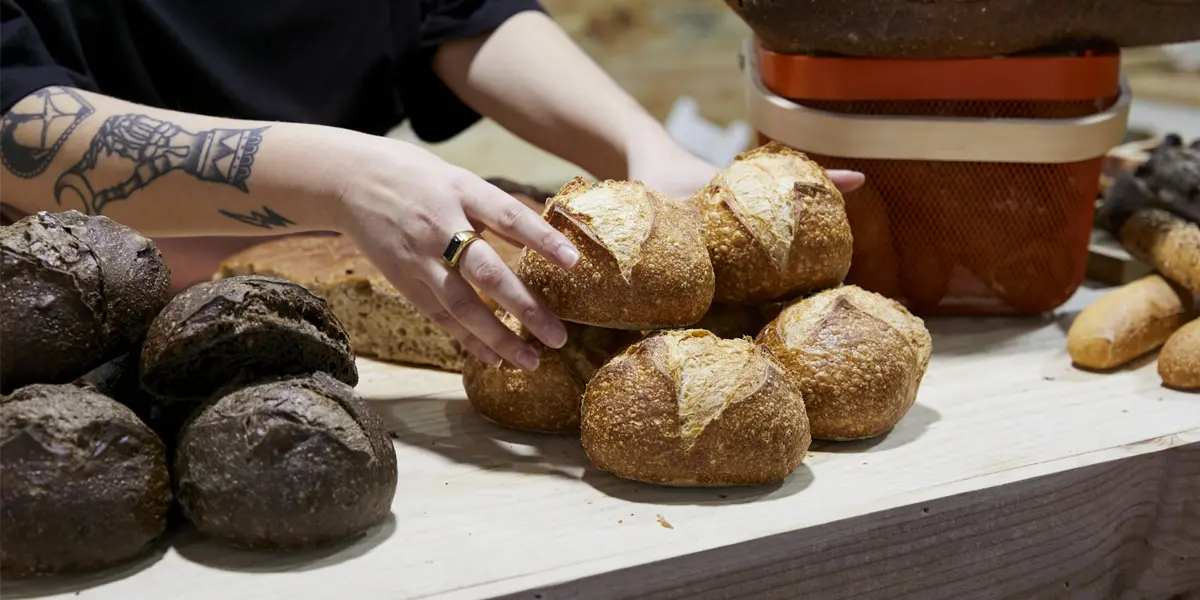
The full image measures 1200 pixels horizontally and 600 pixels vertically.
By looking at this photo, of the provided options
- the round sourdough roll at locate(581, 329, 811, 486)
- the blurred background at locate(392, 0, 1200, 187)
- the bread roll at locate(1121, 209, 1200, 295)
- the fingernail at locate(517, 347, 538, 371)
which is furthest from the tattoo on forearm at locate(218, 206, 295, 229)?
the blurred background at locate(392, 0, 1200, 187)

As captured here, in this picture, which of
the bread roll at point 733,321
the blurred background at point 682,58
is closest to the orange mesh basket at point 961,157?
the bread roll at point 733,321

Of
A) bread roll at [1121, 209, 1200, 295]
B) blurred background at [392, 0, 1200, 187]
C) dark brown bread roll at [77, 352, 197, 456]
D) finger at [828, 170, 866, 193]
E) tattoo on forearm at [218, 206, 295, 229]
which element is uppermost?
finger at [828, 170, 866, 193]

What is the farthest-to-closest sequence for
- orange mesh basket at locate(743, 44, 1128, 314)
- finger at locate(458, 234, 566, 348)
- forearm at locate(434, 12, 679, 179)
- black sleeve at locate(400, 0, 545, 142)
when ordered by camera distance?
black sleeve at locate(400, 0, 545, 142) < forearm at locate(434, 12, 679, 179) < orange mesh basket at locate(743, 44, 1128, 314) < finger at locate(458, 234, 566, 348)

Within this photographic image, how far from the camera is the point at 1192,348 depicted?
149 cm

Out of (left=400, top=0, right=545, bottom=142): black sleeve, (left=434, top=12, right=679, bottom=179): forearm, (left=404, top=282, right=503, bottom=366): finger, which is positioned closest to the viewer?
(left=404, top=282, right=503, bottom=366): finger

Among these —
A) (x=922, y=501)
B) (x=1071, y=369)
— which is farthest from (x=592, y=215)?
(x=1071, y=369)

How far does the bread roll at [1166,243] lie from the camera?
1.67m

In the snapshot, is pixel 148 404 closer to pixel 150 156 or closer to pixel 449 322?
pixel 449 322

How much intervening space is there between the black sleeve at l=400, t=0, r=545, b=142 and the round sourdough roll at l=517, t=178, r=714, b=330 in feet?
3.11

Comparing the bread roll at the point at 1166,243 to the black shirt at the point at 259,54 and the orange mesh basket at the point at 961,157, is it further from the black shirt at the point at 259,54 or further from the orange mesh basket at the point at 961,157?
the black shirt at the point at 259,54

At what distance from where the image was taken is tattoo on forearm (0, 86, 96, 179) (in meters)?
1.52

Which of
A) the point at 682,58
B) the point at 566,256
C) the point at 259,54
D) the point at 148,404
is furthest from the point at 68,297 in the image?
the point at 682,58

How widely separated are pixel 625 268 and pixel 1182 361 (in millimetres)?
814

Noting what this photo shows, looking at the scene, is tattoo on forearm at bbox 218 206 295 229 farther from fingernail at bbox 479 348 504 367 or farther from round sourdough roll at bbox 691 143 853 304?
round sourdough roll at bbox 691 143 853 304
